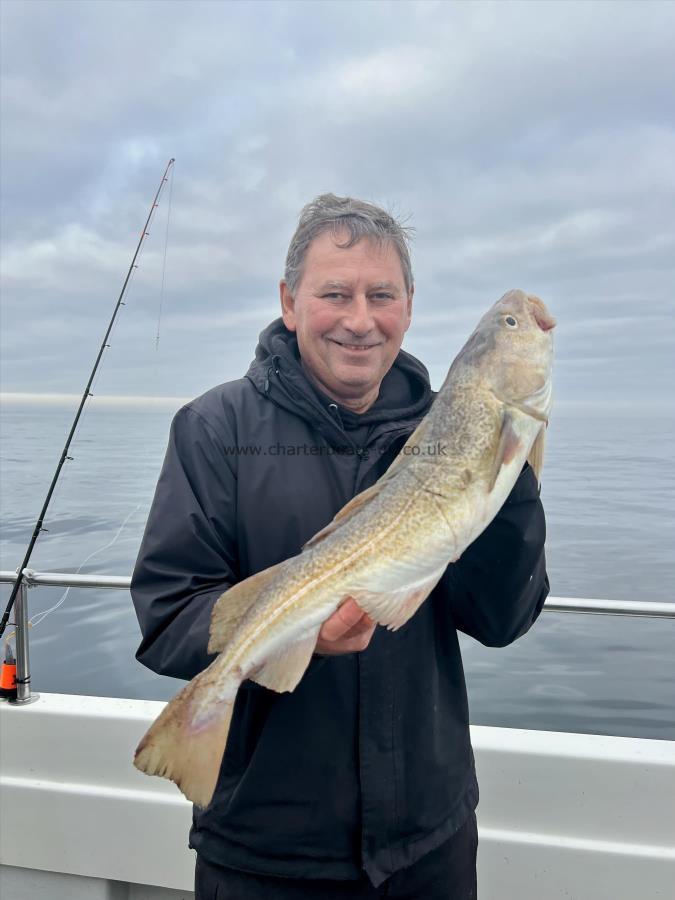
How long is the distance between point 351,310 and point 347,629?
118 centimetres

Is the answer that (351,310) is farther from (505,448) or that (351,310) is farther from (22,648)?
(22,648)

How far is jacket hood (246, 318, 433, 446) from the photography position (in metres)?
2.58

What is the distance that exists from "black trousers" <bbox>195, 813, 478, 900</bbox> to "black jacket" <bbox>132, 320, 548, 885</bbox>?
57 mm

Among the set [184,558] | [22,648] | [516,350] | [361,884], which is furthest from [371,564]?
[22,648]

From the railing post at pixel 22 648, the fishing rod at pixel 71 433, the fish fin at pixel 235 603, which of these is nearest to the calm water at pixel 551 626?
the fishing rod at pixel 71 433

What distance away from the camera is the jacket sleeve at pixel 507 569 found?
232 centimetres

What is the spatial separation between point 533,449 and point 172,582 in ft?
4.36

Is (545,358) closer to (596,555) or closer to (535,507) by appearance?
(535,507)

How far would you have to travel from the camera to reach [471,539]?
86.0 inches

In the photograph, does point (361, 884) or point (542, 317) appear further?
point (542, 317)

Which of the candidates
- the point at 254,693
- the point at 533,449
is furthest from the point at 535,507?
the point at 254,693

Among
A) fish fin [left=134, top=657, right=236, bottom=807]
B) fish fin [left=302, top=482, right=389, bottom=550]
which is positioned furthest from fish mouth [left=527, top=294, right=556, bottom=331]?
fish fin [left=134, top=657, right=236, bottom=807]

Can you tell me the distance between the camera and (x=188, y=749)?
200cm

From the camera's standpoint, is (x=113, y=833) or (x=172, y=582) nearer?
(x=172, y=582)
